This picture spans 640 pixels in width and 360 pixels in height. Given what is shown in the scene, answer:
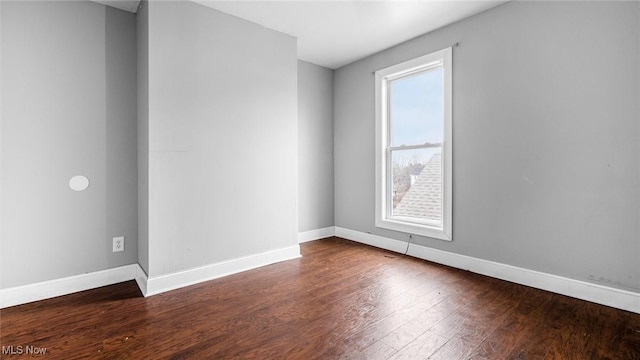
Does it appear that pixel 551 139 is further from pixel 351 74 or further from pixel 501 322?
pixel 351 74

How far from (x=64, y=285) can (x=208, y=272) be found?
1.12 metres

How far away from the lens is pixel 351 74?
14.1 ft

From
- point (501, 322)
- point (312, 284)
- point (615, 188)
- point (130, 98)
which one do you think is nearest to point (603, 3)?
point (615, 188)

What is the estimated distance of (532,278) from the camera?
2627 millimetres

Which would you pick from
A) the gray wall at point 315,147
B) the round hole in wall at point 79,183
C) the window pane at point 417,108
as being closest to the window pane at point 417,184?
the window pane at point 417,108

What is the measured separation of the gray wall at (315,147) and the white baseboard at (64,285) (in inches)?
82.7

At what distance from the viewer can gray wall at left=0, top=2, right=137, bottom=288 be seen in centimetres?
234

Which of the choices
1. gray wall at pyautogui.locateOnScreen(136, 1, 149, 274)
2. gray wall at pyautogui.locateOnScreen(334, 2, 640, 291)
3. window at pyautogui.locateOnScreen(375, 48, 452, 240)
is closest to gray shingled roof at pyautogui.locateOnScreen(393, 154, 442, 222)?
window at pyautogui.locateOnScreen(375, 48, 452, 240)

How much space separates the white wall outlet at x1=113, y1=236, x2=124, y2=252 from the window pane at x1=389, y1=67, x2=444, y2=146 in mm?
3130

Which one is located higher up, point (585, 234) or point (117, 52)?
point (117, 52)

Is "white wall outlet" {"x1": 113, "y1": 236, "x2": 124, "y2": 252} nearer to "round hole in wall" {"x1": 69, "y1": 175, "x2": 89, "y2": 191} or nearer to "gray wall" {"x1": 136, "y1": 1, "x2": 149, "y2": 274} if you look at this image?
"gray wall" {"x1": 136, "y1": 1, "x2": 149, "y2": 274}

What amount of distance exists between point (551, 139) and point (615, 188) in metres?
0.55

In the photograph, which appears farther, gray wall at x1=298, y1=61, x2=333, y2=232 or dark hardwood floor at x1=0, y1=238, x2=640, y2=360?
gray wall at x1=298, y1=61, x2=333, y2=232

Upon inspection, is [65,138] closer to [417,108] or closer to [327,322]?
[327,322]
